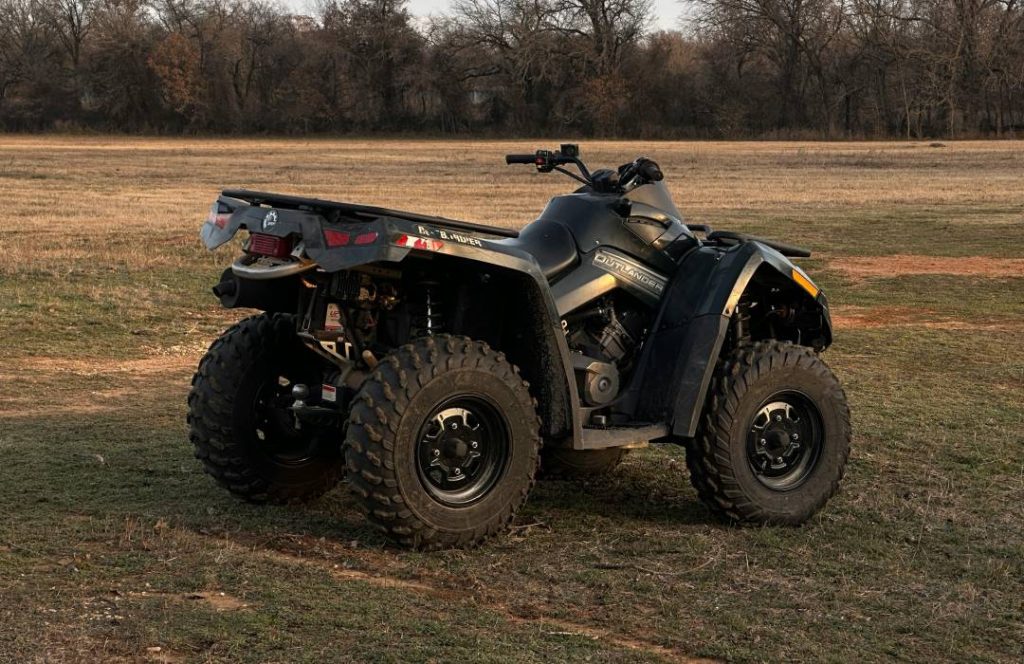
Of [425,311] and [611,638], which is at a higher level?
[425,311]

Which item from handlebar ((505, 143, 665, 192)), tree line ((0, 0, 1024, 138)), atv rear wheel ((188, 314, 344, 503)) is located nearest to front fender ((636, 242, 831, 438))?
handlebar ((505, 143, 665, 192))

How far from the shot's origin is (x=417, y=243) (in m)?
5.40

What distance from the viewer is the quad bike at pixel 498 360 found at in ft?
18.1

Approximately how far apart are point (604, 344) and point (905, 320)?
775 centimetres

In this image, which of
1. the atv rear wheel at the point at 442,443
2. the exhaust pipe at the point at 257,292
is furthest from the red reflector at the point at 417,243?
the exhaust pipe at the point at 257,292

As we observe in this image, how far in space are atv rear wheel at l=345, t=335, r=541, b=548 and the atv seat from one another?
0.59 meters

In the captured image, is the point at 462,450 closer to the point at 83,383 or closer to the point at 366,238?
the point at 366,238

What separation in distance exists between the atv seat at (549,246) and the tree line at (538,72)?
59.6m

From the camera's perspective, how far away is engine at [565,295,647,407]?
6.20 meters

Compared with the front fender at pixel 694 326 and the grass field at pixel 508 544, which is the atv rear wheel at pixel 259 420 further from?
the front fender at pixel 694 326

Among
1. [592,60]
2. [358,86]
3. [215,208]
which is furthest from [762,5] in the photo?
[215,208]

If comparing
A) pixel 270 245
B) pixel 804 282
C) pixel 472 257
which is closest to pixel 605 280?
pixel 472 257

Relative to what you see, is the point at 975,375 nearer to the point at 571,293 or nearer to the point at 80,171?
the point at 571,293

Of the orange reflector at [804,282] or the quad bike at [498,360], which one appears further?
the orange reflector at [804,282]
